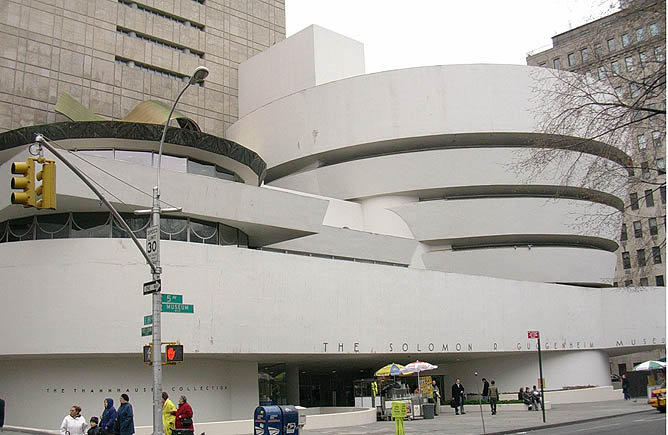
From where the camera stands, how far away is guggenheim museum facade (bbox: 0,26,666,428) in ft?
89.1

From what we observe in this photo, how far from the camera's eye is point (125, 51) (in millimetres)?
54219

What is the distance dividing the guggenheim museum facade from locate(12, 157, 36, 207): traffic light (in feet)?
36.6

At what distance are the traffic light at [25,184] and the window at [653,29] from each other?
1163cm

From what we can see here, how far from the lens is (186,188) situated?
2944 cm


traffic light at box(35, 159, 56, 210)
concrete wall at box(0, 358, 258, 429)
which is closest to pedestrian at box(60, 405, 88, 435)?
traffic light at box(35, 159, 56, 210)

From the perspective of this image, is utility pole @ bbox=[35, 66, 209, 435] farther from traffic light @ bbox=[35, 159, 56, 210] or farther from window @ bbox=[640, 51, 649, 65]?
window @ bbox=[640, 51, 649, 65]

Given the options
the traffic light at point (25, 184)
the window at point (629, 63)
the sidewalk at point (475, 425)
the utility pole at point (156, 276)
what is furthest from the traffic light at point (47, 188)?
the sidewalk at point (475, 425)

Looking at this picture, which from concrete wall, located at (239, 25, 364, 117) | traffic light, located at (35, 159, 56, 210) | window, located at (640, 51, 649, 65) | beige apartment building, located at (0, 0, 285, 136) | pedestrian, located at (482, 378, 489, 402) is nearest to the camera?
traffic light, located at (35, 159, 56, 210)

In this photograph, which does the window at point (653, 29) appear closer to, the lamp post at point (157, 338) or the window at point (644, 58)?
the window at point (644, 58)

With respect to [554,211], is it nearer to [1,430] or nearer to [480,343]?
[480,343]

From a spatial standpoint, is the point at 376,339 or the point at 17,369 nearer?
the point at 17,369

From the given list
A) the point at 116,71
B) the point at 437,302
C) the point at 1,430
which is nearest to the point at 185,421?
the point at 1,430

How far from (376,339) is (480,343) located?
9063mm

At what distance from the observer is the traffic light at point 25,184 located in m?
12.4
